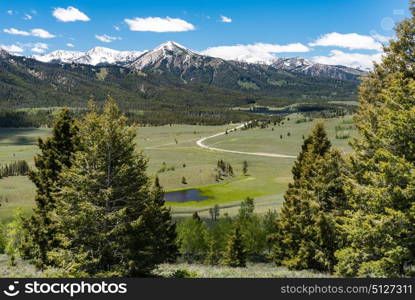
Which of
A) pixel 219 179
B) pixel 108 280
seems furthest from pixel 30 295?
pixel 219 179

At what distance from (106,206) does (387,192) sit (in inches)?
668

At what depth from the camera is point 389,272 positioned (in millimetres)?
19000

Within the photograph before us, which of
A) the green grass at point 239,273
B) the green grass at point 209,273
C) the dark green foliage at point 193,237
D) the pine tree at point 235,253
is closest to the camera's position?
the green grass at point 209,273

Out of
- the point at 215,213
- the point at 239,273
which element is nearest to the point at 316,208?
the point at 239,273

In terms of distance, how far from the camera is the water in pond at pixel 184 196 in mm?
126125

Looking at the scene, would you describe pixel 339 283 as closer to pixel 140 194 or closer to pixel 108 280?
pixel 108 280

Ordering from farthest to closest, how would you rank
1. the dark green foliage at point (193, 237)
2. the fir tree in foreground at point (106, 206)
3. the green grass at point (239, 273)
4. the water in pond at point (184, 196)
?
the water in pond at point (184, 196) → the dark green foliage at point (193, 237) → the green grass at point (239, 273) → the fir tree in foreground at point (106, 206)

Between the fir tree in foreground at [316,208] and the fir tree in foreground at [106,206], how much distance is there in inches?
549

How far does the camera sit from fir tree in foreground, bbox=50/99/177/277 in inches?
871

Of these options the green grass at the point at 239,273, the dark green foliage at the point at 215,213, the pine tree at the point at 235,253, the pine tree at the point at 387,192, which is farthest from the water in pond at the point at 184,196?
the pine tree at the point at 387,192

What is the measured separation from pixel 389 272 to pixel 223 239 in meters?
44.0

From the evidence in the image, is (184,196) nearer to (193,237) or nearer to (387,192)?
(193,237)

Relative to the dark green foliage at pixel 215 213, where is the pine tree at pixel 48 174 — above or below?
above

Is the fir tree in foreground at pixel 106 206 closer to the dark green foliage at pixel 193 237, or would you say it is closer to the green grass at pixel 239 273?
the green grass at pixel 239 273
